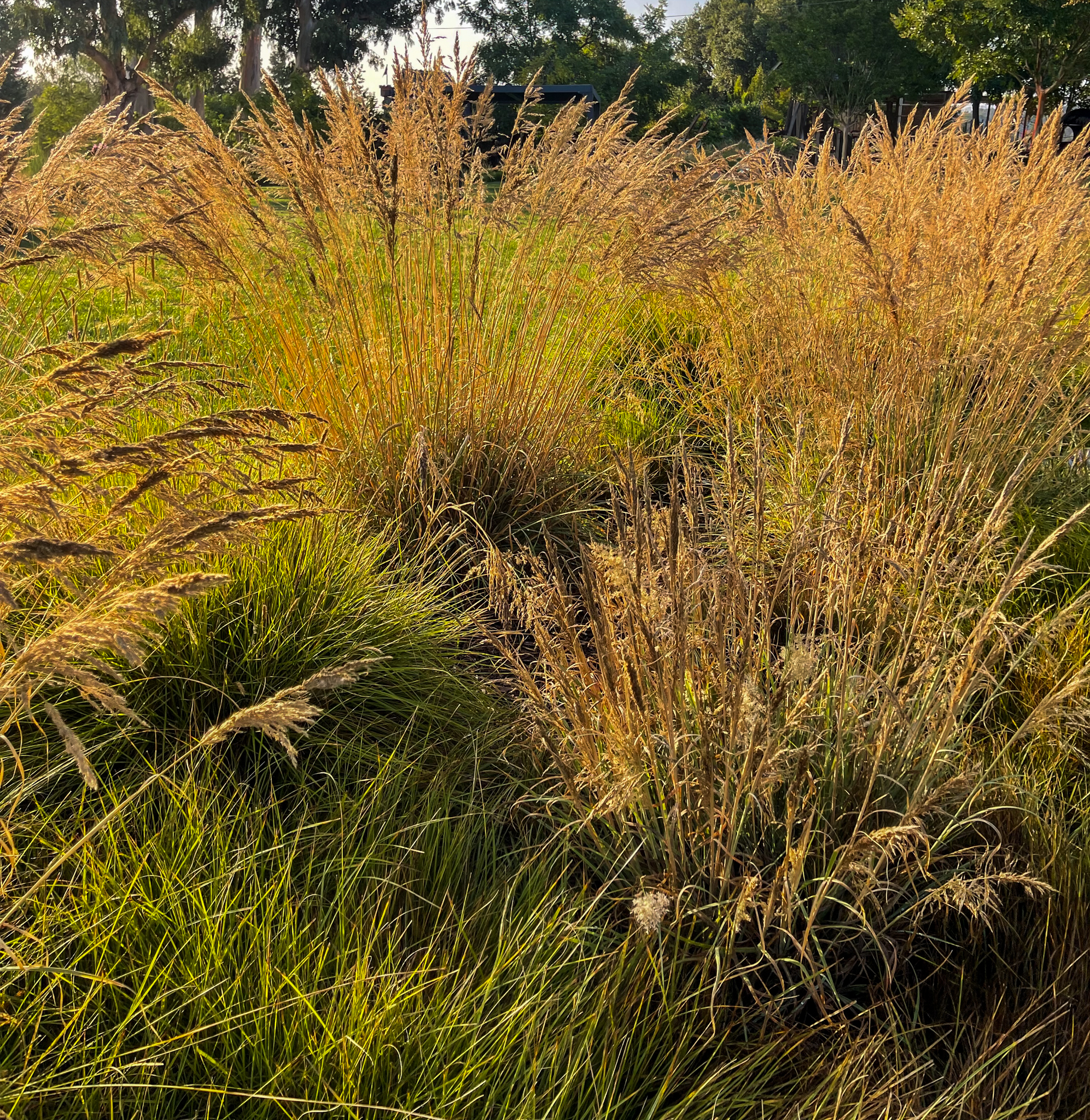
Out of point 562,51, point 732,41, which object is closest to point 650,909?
point 562,51

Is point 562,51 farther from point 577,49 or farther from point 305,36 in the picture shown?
point 305,36

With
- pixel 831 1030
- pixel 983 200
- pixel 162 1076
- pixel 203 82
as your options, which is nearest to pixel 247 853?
pixel 162 1076

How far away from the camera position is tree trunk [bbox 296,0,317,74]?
31.4m

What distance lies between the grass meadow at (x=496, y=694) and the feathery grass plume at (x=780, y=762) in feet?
0.05

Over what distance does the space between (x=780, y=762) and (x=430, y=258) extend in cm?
255

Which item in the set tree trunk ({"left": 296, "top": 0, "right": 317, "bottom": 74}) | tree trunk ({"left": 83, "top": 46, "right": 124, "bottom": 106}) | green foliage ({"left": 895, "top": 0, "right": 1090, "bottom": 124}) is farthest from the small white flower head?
tree trunk ({"left": 296, "top": 0, "right": 317, "bottom": 74})

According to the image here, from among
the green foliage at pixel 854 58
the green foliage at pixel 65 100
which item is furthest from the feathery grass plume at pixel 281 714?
the green foliage at pixel 854 58

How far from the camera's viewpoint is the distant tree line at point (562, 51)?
22.7 meters

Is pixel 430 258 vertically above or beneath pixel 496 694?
above

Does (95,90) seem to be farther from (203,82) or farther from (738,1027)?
(738,1027)

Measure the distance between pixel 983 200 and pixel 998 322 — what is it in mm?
618

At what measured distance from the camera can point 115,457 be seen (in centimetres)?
140

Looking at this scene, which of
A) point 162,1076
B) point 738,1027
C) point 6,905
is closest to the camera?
point 162,1076

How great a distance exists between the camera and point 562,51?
4009 cm
